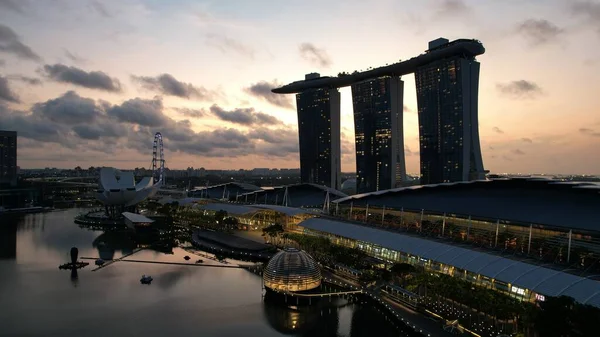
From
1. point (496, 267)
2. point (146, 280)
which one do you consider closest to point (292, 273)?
point (146, 280)

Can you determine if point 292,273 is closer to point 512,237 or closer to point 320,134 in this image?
point 512,237

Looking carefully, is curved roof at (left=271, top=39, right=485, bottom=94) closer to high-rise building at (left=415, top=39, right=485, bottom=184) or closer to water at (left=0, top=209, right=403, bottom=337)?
high-rise building at (left=415, top=39, right=485, bottom=184)

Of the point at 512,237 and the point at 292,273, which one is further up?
the point at 512,237

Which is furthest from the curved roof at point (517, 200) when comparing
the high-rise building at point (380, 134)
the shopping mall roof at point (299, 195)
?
the high-rise building at point (380, 134)

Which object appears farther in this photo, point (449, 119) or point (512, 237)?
point (449, 119)

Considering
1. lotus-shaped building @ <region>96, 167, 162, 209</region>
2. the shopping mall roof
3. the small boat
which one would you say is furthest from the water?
the shopping mall roof

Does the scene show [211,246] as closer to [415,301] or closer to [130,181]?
[415,301]

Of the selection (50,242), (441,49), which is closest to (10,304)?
(50,242)
